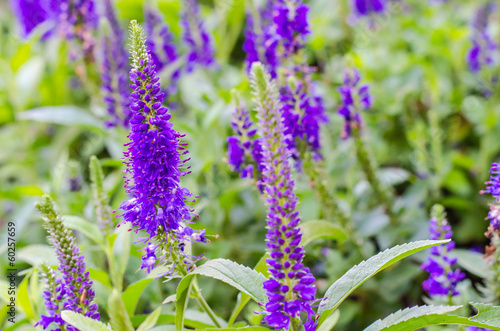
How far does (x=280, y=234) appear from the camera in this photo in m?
1.77

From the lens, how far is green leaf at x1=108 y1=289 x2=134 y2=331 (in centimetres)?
177

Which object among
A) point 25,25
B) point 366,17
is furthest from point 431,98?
point 25,25

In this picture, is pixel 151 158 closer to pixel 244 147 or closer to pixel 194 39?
pixel 244 147

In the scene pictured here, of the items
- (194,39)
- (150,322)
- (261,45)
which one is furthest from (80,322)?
(194,39)

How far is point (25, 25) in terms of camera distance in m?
5.83

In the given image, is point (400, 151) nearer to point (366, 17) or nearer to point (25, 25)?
point (366, 17)

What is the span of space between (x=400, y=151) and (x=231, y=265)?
139 inches

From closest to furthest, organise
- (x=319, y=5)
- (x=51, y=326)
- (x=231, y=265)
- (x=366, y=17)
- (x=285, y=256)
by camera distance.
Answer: (x=285, y=256) → (x=231, y=265) → (x=51, y=326) → (x=366, y=17) → (x=319, y=5)

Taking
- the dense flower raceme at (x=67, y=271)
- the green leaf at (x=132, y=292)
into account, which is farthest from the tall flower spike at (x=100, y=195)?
the dense flower raceme at (x=67, y=271)

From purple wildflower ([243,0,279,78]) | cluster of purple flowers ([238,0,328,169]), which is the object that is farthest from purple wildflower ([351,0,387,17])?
cluster of purple flowers ([238,0,328,169])

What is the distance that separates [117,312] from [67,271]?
0.97ft

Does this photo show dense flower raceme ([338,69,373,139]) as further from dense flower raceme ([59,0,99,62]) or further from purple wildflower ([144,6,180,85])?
dense flower raceme ([59,0,99,62])

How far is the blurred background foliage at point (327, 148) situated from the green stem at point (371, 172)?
0.42ft

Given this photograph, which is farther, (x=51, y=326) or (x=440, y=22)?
(x=440, y=22)
